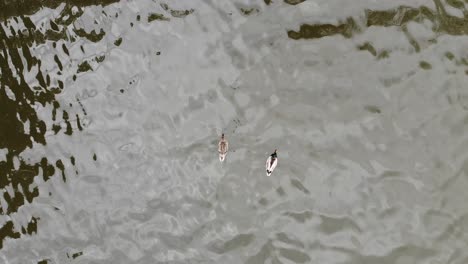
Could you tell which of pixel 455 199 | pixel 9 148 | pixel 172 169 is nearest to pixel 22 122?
pixel 9 148

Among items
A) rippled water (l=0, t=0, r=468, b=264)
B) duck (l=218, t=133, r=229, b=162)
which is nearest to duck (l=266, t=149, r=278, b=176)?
rippled water (l=0, t=0, r=468, b=264)

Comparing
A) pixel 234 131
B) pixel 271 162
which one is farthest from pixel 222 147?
pixel 271 162

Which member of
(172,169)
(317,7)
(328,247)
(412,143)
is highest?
(317,7)

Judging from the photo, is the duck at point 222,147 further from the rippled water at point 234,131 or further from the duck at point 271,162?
the duck at point 271,162

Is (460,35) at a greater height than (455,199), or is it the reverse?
(460,35)

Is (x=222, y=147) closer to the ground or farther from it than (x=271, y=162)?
farther from it

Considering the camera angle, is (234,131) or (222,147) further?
(234,131)

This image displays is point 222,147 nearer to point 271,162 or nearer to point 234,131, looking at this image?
point 234,131

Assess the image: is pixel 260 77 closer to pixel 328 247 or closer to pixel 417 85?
pixel 417 85
